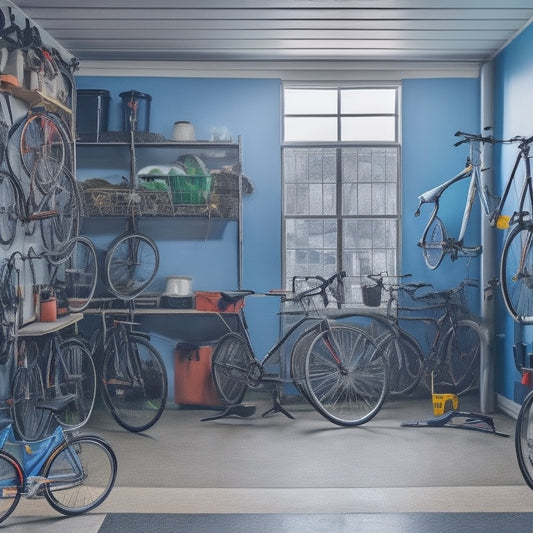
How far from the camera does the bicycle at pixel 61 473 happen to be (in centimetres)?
366

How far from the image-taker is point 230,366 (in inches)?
237

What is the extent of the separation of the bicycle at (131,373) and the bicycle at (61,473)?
5.14 feet

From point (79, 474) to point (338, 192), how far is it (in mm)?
3845

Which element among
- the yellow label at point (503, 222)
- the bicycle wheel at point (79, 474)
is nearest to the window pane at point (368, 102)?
the yellow label at point (503, 222)

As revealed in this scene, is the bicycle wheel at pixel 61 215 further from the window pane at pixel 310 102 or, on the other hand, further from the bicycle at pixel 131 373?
the window pane at pixel 310 102

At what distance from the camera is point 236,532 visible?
11.9 feet

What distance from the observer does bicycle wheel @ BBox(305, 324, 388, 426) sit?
5715 millimetres

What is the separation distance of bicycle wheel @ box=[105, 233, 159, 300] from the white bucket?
171 mm

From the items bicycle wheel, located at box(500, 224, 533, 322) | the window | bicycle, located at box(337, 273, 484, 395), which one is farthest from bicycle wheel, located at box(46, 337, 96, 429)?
bicycle wheel, located at box(500, 224, 533, 322)

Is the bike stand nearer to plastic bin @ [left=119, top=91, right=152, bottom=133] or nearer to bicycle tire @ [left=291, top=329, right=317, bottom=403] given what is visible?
bicycle tire @ [left=291, top=329, right=317, bottom=403]

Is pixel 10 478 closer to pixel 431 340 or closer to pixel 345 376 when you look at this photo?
pixel 345 376

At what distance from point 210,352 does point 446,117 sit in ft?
9.89

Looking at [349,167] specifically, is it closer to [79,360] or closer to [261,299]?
[261,299]

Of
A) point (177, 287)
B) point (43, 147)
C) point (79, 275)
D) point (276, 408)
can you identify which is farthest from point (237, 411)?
point (43, 147)
